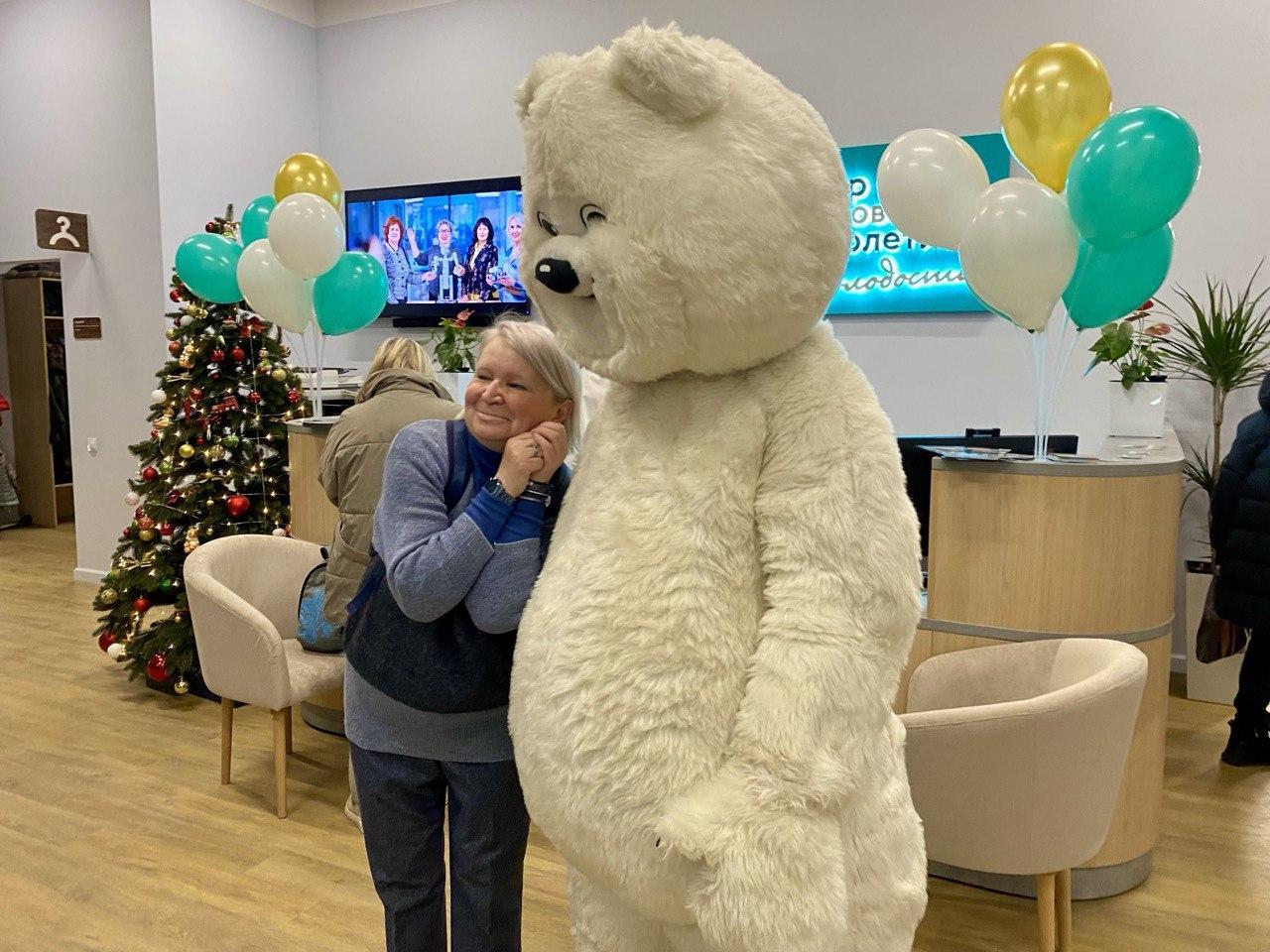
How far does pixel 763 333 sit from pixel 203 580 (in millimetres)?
2420

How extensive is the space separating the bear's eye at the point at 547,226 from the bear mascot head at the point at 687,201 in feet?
0.17

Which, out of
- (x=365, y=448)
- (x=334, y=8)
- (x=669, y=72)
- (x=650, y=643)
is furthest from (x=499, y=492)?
(x=334, y=8)

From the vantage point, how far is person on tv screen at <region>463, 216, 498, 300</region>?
586 centimetres

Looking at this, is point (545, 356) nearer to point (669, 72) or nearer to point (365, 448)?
point (669, 72)

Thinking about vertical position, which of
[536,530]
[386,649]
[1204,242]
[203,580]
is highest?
[1204,242]

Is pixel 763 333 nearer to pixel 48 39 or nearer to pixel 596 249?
pixel 596 249

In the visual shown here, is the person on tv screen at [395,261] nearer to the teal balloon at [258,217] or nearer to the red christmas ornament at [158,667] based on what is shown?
the teal balloon at [258,217]

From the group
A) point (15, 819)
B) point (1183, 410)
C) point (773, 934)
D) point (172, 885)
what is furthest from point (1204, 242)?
point (15, 819)

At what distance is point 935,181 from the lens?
2574mm

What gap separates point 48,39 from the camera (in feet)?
19.6

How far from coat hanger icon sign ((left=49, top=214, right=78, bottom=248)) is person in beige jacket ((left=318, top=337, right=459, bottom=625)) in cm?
374

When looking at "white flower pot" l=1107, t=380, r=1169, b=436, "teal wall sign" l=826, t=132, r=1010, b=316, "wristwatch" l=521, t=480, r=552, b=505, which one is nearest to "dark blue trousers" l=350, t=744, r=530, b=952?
"wristwatch" l=521, t=480, r=552, b=505

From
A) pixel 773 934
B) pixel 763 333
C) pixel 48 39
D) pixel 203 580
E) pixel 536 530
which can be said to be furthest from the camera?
pixel 48 39

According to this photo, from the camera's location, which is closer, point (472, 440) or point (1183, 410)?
point (472, 440)
